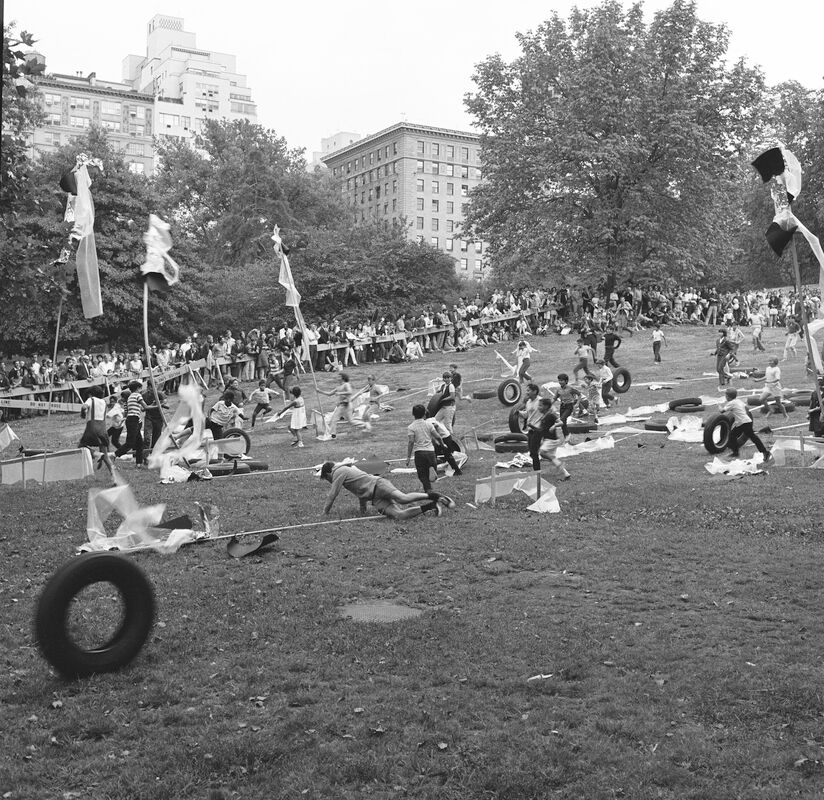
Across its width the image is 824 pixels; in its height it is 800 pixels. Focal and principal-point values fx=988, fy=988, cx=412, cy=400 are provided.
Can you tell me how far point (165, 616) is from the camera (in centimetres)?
1028

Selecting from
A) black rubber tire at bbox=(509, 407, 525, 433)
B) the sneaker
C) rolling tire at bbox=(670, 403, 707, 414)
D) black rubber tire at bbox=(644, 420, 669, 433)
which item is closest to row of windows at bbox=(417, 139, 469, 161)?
rolling tire at bbox=(670, 403, 707, 414)

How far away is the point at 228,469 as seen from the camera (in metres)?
20.4

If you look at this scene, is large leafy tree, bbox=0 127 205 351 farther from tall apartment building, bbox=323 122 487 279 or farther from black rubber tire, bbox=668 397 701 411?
tall apartment building, bbox=323 122 487 279

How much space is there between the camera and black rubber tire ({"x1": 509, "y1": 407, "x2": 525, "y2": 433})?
22.8m

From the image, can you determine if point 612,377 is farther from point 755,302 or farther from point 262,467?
point 755,302

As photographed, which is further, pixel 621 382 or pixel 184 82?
pixel 184 82

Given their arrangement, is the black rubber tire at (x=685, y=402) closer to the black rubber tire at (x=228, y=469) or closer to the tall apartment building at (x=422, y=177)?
the black rubber tire at (x=228, y=469)

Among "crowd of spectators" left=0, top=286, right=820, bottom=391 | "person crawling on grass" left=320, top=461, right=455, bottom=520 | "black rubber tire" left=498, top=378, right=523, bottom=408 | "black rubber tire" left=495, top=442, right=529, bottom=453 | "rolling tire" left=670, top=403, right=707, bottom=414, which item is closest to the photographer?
"person crawling on grass" left=320, top=461, right=455, bottom=520

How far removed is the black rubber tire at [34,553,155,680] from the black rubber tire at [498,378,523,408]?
19.6 meters

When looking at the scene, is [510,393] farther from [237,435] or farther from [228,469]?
[228,469]

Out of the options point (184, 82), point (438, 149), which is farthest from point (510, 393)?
point (184, 82)

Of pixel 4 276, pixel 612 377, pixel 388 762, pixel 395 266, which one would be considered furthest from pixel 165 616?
pixel 395 266

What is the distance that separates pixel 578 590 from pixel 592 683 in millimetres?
2860

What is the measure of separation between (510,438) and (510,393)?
22.2ft
